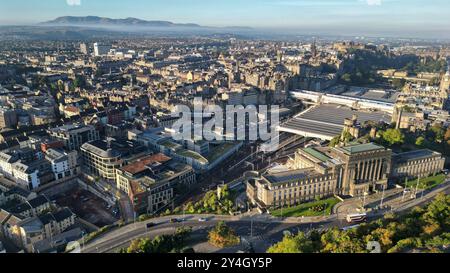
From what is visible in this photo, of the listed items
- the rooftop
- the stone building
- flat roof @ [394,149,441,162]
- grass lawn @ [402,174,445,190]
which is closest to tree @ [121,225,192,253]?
the rooftop

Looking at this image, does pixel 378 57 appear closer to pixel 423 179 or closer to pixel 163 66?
pixel 163 66

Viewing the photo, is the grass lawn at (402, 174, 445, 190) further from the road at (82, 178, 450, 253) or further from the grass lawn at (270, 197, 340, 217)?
the grass lawn at (270, 197, 340, 217)

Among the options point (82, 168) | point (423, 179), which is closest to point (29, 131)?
point (82, 168)

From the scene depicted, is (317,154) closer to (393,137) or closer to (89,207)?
(393,137)

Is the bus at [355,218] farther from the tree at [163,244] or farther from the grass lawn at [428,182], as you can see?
the tree at [163,244]

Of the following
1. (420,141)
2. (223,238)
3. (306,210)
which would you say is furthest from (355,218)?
(420,141)
